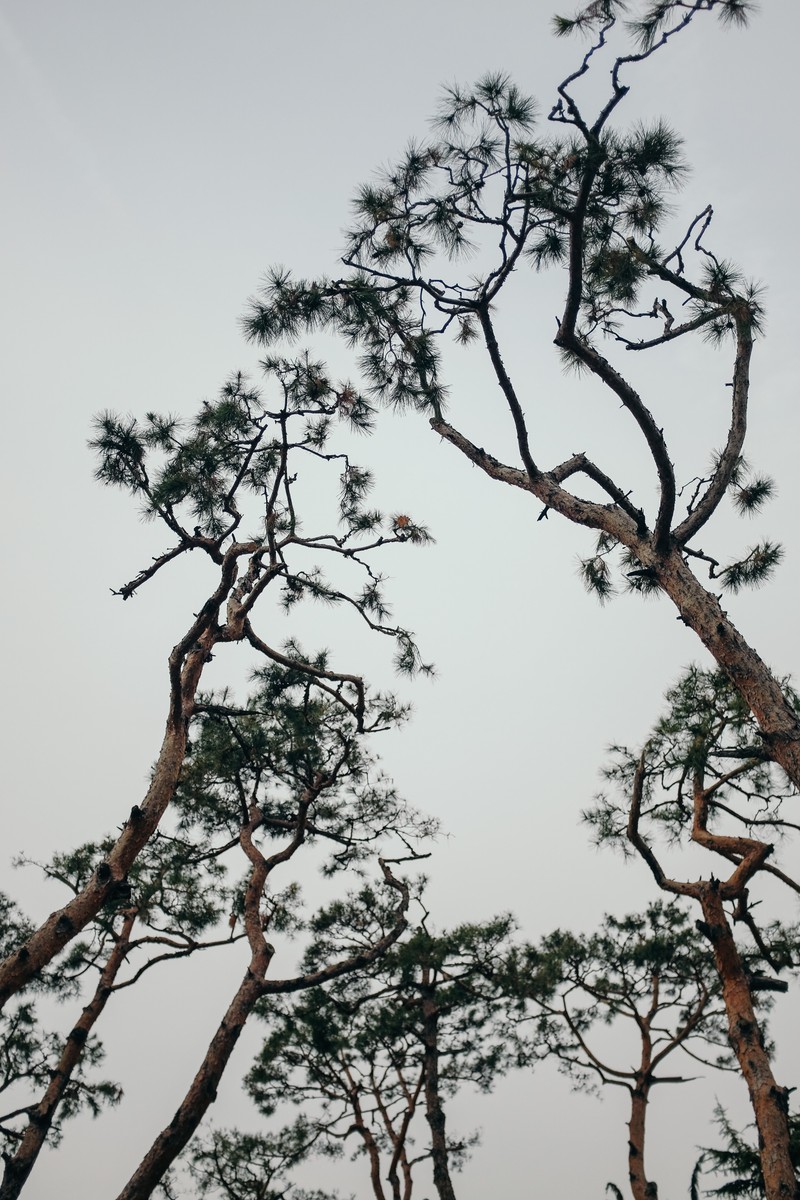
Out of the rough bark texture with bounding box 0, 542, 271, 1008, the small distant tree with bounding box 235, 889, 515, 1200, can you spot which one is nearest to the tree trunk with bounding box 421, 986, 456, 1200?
the small distant tree with bounding box 235, 889, 515, 1200

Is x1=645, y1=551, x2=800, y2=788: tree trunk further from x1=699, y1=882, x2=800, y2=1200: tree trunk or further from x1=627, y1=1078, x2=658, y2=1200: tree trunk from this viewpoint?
x1=627, y1=1078, x2=658, y2=1200: tree trunk

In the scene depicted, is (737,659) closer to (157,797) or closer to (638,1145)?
(157,797)

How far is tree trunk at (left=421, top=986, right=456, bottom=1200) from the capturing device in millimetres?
8680

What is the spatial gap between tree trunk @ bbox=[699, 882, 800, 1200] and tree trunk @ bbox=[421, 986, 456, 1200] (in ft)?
17.4

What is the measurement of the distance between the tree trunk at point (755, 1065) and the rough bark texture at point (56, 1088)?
4.82 meters

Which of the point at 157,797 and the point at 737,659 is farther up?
the point at 737,659

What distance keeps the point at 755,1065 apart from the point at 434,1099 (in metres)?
5.75

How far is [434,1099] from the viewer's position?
8.99 metres

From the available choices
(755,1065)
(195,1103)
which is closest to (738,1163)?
(755,1065)

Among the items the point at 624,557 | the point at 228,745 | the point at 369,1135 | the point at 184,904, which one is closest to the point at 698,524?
the point at 624,557

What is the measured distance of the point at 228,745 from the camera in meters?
7.12

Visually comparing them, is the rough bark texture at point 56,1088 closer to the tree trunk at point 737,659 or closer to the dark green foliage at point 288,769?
the dark green foliage at point 288,769

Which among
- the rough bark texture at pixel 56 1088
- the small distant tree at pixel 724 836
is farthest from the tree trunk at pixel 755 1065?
the rough bark texture at pixel 56 1088

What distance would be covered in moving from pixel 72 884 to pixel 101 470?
444cm
